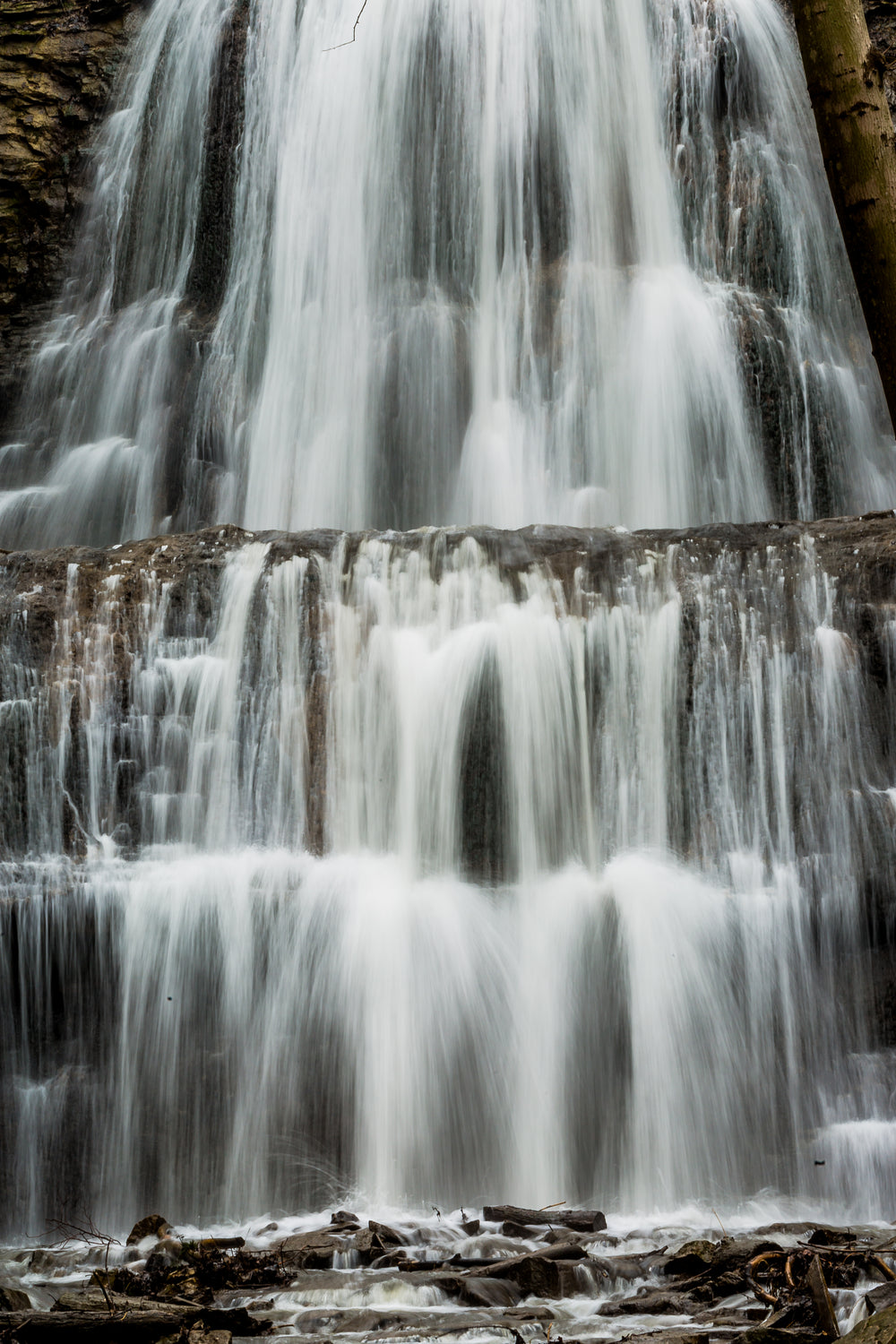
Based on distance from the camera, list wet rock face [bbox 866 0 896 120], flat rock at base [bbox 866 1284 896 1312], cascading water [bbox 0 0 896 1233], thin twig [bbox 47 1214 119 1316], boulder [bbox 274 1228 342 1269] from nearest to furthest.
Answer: flat rock at base [bbox 866 1284 896 1312] → boulder [bbox 274 1228 342 1269] → thin twig [bbox 47 1214 119 1316] → cascading water [bbox 0 0 896 1233] → wet rock face [bbox 866 0 896 120]

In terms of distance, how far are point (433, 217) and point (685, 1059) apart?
9.01 m

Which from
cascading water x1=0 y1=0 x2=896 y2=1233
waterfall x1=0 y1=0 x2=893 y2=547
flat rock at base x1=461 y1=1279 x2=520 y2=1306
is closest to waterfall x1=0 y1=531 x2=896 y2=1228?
cascading water x1=0 y1=0 x2=896 y2=1233

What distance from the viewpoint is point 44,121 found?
15391 mm

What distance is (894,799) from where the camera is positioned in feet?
24.0

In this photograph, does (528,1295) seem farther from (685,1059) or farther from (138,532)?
(138,532)

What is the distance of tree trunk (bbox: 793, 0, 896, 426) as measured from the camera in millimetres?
3299

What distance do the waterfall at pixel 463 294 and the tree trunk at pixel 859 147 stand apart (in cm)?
762

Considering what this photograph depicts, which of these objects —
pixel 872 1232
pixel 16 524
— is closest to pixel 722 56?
pixel 16 524

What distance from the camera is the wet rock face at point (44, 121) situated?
1493cm

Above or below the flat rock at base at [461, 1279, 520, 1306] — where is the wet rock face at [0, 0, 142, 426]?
above

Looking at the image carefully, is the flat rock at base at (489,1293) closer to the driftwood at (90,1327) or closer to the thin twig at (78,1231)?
the driftwood at (90,1327)

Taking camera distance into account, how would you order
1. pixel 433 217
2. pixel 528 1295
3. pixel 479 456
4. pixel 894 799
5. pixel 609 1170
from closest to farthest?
pixel 528 1295 → pixel 609 1170 → pixel 894 799 → pixel 479 456 → pixel 433 217

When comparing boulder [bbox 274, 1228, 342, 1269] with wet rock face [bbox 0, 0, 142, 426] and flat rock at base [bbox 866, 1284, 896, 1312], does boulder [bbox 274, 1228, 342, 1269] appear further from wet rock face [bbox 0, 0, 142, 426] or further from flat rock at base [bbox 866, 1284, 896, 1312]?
wet rock face [bbox 0, 0, 142, 426]

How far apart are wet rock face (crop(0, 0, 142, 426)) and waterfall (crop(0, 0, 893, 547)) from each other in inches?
22.7
